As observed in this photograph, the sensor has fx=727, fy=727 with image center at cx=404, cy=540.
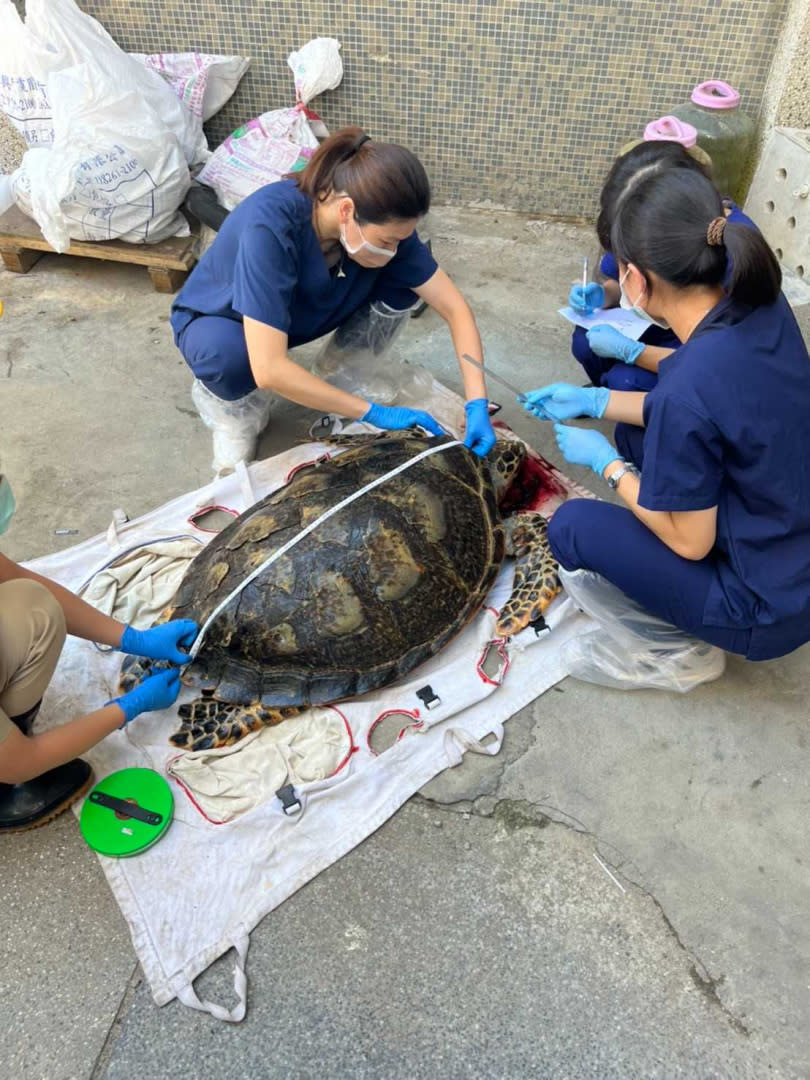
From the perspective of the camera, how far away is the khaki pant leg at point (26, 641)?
5.05 ft

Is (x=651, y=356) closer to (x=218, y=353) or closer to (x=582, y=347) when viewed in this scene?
(x=582, y=347)

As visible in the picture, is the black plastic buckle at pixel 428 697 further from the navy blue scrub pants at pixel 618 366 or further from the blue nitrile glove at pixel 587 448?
the navy blue scrub pants at pixel 618 366

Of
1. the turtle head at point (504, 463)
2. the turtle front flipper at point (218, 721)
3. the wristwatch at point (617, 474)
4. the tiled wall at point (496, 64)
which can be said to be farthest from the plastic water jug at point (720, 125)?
the turtle front flipper at point (218, 721)

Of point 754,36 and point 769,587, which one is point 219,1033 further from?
point 754,36

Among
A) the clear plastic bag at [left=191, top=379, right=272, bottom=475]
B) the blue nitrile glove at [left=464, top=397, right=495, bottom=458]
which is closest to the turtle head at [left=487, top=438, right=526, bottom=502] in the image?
the blue nitrile glove at [left=464, top=397, right=495, bottom=458]

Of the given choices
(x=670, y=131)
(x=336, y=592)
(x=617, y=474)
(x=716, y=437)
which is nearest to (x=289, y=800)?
(x=336, y=592)

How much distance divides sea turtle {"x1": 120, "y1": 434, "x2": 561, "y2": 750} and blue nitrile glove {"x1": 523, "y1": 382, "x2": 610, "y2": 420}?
35 centimetres

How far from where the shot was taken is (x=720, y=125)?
11.8ft

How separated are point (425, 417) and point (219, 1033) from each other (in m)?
1.73

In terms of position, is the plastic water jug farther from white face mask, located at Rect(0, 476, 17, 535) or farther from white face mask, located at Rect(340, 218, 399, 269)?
white face mask, located at Rect(0, 476, 17, 535)

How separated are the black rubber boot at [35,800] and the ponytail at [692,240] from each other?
1761 millimetres

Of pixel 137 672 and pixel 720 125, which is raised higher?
pixel 720 125

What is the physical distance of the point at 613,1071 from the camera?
4.68 ft

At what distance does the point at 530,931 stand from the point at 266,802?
68 centimetres
